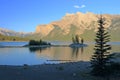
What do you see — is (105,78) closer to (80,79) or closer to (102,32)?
(80,79)

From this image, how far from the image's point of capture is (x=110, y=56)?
81.9ft

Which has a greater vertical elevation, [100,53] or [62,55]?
[100,53]

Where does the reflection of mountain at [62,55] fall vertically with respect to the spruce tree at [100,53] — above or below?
below

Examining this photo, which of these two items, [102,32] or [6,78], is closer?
[6,78]

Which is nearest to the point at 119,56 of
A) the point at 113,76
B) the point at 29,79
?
the point at 113,76

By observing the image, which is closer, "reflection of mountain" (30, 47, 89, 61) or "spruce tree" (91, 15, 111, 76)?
"spruce tree" (91, 15, 111, 76)

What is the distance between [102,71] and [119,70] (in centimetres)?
202

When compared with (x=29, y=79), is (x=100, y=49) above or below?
above

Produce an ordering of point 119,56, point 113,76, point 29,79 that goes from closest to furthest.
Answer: point 29,79 < point 113,76 < point 119,56

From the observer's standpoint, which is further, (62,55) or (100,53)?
(62,55)

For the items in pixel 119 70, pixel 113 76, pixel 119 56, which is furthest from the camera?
pixel 119 56

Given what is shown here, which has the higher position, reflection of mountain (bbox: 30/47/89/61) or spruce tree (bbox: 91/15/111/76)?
spruce tree (bbox: 91/15/111/76)

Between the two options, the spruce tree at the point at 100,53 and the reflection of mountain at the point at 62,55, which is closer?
the spruce tree at the point at 100,53

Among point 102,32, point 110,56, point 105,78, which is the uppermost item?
point 102,32
